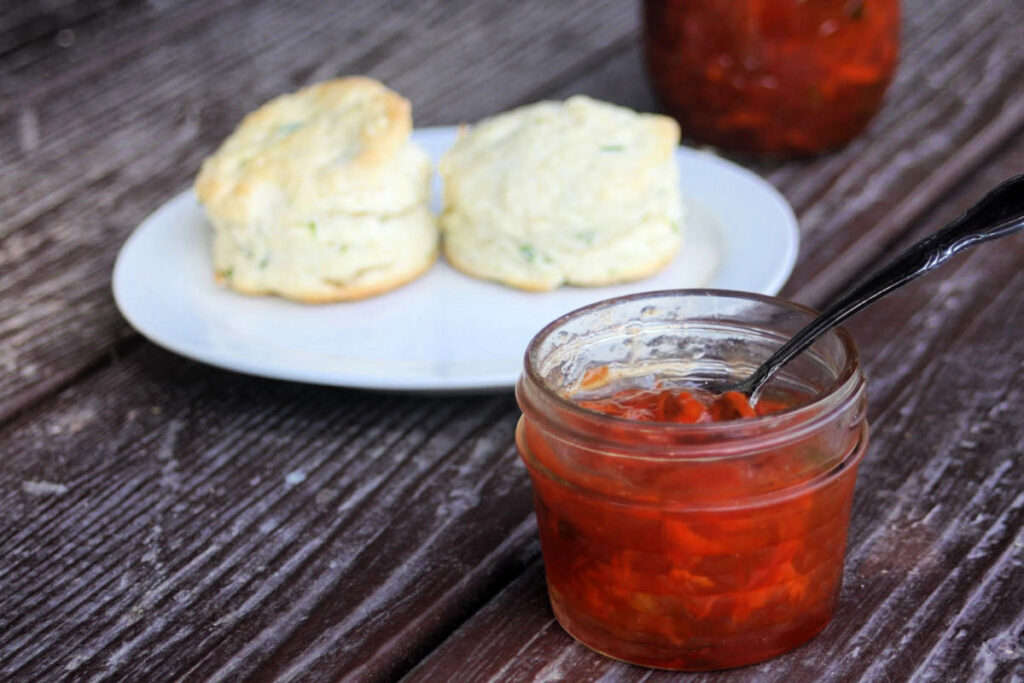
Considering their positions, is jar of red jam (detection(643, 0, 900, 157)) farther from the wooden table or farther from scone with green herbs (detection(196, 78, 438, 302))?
scone with green herbs (detection(196, 78, 438, 302))

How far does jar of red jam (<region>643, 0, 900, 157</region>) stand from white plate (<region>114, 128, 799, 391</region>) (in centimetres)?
22

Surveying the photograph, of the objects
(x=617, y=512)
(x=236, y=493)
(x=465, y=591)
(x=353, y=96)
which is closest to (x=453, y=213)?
(x=353, y=96)

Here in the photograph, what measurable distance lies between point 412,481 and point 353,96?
30.5 inches

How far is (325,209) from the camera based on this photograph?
72.9 inches

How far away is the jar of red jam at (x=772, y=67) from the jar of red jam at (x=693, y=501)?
1.07 m

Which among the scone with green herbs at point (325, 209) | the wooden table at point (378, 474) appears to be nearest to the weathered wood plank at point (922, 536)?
the wooden table at point (378, 474)

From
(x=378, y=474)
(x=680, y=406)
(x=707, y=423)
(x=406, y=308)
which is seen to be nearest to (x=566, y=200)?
(x=406, y=308)

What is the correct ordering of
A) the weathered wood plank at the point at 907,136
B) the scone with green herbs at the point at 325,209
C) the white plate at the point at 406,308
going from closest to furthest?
1. the white plate at the point at 406,308
2. the scone with green herbs at the point at 325,209
3. the weathered wood plank at the point at 907,136

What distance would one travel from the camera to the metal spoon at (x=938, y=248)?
115 centimetres

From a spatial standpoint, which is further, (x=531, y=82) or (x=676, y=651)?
(x=531, y=82)

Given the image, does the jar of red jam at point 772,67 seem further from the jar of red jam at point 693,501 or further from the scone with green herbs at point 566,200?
the jar of red jam at point 693,501

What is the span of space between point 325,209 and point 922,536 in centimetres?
100

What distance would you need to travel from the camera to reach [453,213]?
197 centimetres

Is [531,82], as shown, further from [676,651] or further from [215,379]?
[676,651]
